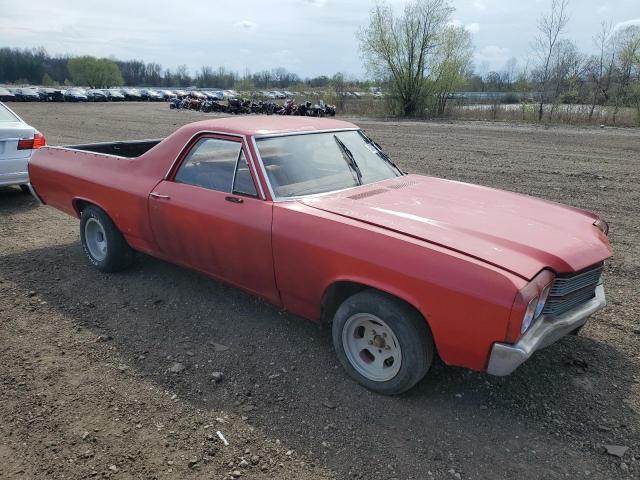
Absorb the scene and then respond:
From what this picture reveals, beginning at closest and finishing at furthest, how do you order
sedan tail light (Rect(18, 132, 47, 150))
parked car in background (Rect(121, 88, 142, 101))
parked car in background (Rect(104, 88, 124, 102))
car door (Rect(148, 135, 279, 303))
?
car door (Rect(148, 135, 279, 303)), sedan tail light (Rect(18, 132, 47, 150)), parked car in background (Rect(104, 88, 124, 102)), parked car in background (Rect(121, 88, 142, 101))

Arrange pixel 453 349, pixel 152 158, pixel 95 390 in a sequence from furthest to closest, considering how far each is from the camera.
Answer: pixel 152 158
pixel 95 390
pixel 453 349

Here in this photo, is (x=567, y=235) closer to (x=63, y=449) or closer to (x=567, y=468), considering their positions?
(x=567, y=468)

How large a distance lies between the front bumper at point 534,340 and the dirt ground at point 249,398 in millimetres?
471

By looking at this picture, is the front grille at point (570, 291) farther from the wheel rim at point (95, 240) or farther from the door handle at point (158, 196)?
the wheel rim at point (95, 240)

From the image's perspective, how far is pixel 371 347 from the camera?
120 inches

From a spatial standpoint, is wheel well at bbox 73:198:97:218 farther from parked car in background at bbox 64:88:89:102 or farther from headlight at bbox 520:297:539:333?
parked car in background at bbox 64:88:89:102

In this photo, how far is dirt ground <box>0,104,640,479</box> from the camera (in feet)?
8.24

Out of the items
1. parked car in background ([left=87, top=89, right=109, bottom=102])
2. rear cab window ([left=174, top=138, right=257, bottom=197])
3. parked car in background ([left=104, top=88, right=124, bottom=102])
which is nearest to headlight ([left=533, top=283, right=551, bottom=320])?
rear cab window ([left=174, top=138, right=257, bottom=197])

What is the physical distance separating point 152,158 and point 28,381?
201cm

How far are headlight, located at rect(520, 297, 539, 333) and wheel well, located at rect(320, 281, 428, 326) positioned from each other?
2.67ft

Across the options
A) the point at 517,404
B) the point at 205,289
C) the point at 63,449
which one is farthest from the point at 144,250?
the point at 517,404

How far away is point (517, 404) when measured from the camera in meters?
2.94

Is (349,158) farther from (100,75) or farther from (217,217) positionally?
(100,75)

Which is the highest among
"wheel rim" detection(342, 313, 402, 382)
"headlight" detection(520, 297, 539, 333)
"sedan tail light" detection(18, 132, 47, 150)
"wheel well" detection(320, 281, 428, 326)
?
"sedan tail light" detection(18, 132, 47, 150)
